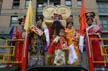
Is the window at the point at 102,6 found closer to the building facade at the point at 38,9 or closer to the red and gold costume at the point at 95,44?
the building facade at the point at 38,9

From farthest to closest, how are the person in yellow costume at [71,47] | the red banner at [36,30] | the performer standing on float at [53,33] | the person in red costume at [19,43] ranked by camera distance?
the red banner at [36,30] → the person in red costume at [19,43] → the performer standing on float at [53,33] → the person in yellow costume at [71,47]

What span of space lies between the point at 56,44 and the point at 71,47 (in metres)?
0.49

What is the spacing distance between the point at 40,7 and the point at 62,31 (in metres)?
28.5

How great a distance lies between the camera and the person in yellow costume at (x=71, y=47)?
319 inches

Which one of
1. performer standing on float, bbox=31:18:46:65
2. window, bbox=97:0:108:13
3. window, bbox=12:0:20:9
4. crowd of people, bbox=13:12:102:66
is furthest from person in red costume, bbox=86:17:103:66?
window, bbox=12:0:20:9

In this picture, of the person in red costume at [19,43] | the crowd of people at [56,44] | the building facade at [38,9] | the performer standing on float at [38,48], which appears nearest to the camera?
the crowd of people at [56,44]

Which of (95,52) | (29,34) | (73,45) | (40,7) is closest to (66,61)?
(73,45)

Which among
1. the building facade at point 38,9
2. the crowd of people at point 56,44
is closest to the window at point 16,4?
the building facade at point 38,9

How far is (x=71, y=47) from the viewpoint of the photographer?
8250 mm

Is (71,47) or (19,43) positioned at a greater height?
(19,43)

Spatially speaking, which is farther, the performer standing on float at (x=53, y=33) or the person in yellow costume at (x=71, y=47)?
the performer standing on float at (x=53, y=33)

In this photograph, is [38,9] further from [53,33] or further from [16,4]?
[53,33]

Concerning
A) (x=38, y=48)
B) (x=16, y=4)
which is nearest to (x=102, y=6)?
(x=16, y=4)

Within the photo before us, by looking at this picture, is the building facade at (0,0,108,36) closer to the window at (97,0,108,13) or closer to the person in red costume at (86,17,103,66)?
the window at (97,0,108,13)
